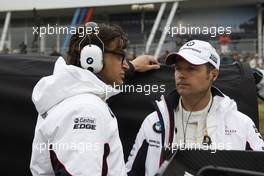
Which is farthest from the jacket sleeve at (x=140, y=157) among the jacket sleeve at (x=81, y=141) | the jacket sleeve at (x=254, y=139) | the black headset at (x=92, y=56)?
the jacket sleeve at (x=81, y=141)

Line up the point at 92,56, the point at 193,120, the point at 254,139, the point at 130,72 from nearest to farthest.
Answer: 1. the point at 92,56
2. the point at 254,139
3. the point at 193,120
4. the point at 130,72

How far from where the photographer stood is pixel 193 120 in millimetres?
2781

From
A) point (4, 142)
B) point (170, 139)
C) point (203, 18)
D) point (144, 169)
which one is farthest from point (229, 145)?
point (203, 18)

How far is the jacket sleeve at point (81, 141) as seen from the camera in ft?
6.53

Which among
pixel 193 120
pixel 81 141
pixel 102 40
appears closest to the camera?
pixel 81 141

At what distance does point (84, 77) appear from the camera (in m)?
2.19

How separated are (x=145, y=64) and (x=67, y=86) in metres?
1.38

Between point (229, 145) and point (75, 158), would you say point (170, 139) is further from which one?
point (75, 158)

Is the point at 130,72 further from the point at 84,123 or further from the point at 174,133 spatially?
the point at 84,123

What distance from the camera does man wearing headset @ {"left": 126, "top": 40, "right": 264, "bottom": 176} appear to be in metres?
2.69

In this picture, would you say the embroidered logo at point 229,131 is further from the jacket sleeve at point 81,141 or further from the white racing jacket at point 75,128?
the jacket sleeve at point 81,141

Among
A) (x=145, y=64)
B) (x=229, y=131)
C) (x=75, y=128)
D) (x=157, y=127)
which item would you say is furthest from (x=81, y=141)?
(x=145, y=64)

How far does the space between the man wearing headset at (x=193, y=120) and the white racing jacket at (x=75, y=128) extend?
58cm

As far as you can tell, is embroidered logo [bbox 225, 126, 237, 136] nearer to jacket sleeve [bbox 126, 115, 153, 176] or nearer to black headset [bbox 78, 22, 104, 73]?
jacket sleeve [bbox 126, 115, 153, 176]
